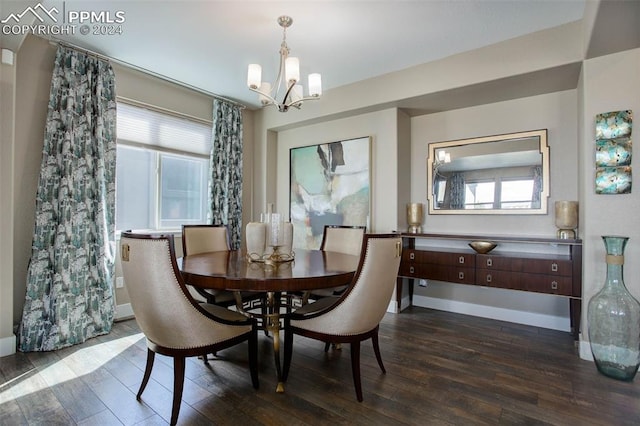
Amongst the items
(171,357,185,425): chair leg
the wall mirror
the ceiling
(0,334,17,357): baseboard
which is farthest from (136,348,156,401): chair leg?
the wall mirror

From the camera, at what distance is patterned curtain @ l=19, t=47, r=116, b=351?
2.63m

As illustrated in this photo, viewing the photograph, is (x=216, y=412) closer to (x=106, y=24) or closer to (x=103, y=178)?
(x=103, y=178)

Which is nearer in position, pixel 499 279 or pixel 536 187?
pixel 499 279

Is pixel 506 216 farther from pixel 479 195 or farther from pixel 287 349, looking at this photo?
pixel 287 349

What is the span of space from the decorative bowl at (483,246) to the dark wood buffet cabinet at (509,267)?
0.17 ft

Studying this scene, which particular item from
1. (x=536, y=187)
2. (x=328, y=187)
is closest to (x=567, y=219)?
(x=536, y=187)

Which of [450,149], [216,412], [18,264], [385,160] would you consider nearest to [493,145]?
[450,149]

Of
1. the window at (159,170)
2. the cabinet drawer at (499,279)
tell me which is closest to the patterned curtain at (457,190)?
the cabinet drawer at (499,279)

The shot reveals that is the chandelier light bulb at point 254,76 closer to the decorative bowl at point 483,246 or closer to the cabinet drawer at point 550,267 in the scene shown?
the decorative bowl at point 483,246

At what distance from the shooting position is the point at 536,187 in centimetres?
327

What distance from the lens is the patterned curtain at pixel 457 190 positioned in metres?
3.69

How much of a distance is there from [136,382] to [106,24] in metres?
2.79

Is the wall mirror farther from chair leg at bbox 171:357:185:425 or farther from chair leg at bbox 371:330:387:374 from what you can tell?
chair leg at bbox 171:357:185:425

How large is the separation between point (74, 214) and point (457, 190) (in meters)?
3.89
